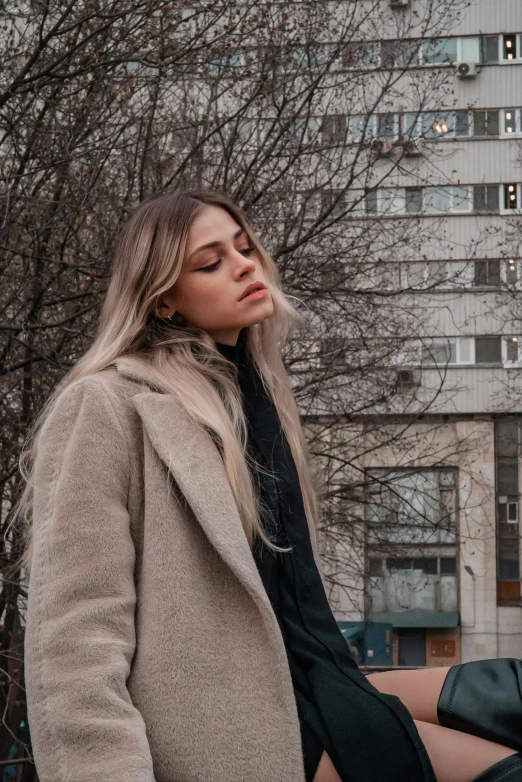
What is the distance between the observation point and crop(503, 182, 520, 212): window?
17.5m

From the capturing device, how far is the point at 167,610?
6.23 ft

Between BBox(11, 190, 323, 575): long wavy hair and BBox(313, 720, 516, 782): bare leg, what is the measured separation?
441 millimetres

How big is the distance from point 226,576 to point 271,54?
670 cm

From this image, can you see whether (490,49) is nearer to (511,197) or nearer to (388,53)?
(511,197)

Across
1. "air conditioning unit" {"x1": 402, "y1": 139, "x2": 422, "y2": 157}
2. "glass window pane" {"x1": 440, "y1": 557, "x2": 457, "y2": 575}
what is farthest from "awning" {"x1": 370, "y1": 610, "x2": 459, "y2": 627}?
"air conditioning unit" {"x1": 402, "y1": 139, "x2": 422, "y2": 157}

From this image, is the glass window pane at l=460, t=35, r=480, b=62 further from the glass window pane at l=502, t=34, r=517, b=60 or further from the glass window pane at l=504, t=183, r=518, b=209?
the glass window pane at l=504, t=183, r=518, b=209

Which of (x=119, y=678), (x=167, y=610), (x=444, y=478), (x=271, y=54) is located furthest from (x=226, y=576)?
(x=444, y=478)

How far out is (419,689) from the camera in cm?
208

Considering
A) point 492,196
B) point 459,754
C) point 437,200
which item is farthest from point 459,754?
point 492,196

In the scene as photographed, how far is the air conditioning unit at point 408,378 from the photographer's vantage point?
11248mm

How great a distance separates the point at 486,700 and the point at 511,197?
1721 cm

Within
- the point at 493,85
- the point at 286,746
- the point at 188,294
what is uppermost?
the point at 493,85

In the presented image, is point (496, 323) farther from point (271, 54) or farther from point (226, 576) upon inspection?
point (226, 576)

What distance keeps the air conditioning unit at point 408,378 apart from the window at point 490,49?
11569 mm
